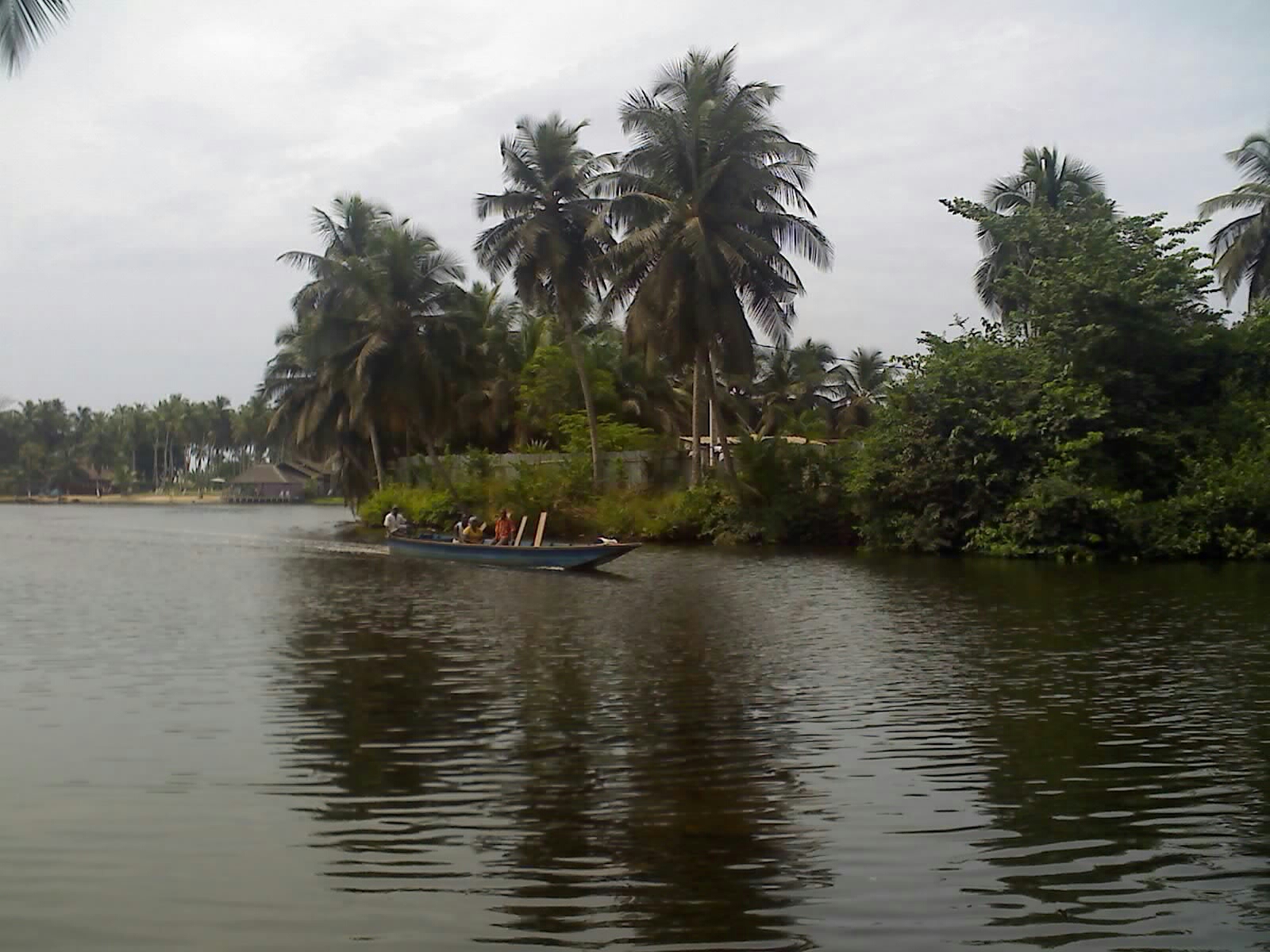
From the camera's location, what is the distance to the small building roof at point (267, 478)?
338 ft

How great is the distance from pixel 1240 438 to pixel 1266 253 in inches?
A: 530

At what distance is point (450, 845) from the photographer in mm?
6410

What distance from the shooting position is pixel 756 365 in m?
39.7

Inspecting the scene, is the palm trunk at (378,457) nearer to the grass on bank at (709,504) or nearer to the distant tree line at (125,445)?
the grass on bank at (709,504)

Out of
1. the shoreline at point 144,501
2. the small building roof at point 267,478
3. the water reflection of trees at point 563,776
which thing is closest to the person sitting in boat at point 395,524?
Result: the water reflection of trees at point 563,776

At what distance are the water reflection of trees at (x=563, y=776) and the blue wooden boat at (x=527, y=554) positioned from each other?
31.1 feet

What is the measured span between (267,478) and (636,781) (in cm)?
10027

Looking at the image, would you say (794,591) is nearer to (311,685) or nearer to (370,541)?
(311,685)

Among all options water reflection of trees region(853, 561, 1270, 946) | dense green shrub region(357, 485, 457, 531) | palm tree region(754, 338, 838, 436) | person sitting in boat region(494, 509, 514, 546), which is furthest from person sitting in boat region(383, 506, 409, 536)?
palm tree region(754, 338, 838, 436)

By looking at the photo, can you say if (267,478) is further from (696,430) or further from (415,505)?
(696,430)

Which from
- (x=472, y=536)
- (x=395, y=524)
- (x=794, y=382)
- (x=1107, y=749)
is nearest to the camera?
(x=1107, y=749)

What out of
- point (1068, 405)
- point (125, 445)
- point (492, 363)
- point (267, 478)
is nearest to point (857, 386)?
point (492, 363)

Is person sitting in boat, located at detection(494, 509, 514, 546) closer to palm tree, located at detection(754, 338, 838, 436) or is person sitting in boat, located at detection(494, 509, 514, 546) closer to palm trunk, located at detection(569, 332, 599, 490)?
palm trunk, located at detection(569, 332, 599, 490)

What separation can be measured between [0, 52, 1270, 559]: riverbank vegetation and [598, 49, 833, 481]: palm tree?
8 centimetres
